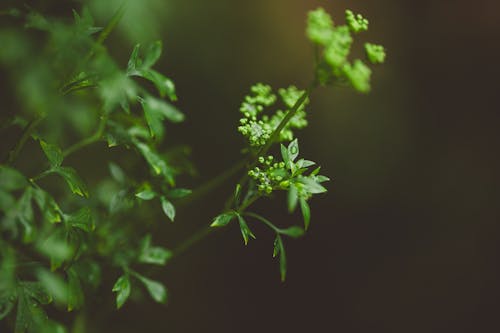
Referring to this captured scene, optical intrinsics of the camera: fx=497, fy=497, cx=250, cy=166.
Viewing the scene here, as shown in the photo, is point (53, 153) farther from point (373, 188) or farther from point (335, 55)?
point (373, 188)

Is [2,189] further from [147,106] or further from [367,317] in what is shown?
[367,317]

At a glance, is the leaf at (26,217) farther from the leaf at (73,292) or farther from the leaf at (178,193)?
the leaf at (178,193)

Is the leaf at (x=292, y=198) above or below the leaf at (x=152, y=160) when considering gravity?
above

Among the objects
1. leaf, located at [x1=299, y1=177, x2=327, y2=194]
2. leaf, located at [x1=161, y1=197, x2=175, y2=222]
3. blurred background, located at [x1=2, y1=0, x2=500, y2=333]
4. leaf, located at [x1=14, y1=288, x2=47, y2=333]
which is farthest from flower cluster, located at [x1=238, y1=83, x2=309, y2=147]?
blurred background, located at [x1=2, y1=0, x2=500, y2=333]

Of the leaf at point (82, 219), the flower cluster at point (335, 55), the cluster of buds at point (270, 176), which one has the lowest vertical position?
the leaf at point (82, 219)

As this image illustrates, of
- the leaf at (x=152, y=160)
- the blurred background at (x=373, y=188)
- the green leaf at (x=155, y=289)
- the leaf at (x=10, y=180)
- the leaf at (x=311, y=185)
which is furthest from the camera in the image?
the blurred background at (x=373, y=188)

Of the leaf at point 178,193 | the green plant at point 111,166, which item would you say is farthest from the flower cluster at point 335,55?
the leaf at point 178,193

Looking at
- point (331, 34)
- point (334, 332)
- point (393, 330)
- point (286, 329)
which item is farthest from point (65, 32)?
point (393, 330)
